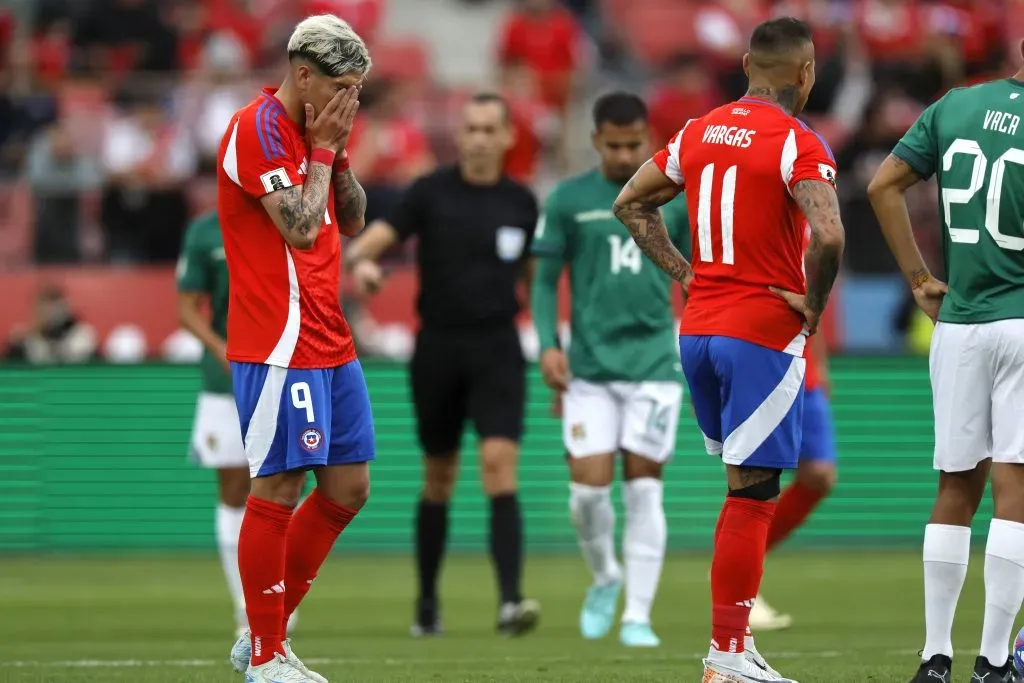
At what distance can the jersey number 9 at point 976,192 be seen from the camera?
20.8 feet

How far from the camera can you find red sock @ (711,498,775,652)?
20.8 feet

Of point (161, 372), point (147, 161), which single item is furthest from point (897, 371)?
point (147, 161)

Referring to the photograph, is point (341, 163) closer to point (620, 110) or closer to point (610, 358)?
point (620, 110)

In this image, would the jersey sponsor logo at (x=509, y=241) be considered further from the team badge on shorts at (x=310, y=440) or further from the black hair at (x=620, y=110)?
the team badge on shorts at (x=310, y=440)

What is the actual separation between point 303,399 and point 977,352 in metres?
2.55

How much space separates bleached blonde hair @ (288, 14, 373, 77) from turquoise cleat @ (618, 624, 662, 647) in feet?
12.1

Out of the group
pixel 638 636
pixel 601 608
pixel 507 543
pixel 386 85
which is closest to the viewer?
pixel 638 636

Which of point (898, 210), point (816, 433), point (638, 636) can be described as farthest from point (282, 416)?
point (816, 433)

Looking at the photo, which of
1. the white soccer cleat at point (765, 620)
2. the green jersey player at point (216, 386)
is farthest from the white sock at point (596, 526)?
the green jersey player at point (216, 386)

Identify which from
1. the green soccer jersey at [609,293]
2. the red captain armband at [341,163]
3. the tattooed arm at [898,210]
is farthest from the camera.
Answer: the green soccer jersey at [609,293]

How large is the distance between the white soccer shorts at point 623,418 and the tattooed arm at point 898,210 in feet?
8.99

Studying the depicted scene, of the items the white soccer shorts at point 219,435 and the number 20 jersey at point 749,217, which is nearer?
the number 20 jersey at point 749,217

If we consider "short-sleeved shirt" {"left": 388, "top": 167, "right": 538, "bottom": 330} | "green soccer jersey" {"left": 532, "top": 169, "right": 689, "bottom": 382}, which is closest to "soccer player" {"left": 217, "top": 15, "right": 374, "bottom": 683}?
"green soccer jersey" {"left": 532, "top": 169, "right": 689, "bottom": 382}

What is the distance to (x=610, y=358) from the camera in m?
9.31
